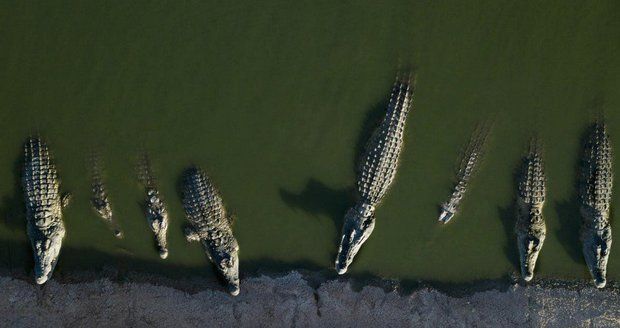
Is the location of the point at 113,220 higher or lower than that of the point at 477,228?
lower

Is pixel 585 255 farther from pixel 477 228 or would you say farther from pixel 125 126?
pixel 125 126

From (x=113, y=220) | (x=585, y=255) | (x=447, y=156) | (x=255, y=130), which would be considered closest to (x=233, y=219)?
(x=255, y=130)

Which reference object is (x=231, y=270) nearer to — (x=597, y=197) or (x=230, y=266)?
(x=230, y=266)

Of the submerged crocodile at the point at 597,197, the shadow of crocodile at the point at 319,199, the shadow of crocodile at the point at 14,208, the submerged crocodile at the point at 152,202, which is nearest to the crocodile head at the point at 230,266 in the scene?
the submerged crocodile at the point at 152,202

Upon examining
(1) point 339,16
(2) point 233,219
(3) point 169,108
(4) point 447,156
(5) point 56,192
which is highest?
(1) point 339,16

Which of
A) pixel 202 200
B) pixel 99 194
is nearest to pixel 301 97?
pixel 202 200
